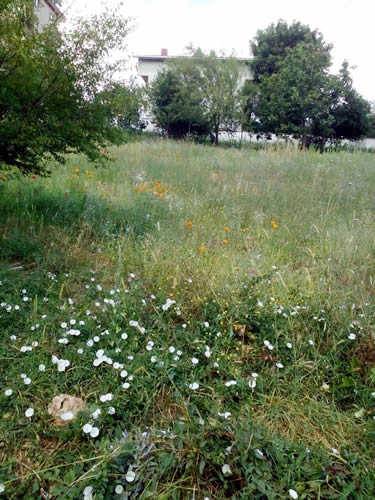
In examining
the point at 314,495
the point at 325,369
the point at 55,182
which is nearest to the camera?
the point at 314,495

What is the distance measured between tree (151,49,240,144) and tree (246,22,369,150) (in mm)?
1564

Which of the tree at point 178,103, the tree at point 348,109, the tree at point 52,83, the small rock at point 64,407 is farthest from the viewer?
the tree at point 178,103

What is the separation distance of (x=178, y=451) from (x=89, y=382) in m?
0.64

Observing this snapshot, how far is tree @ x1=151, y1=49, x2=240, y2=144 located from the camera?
19797 mm

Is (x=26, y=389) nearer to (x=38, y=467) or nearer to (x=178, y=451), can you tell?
(x=38, y=467)

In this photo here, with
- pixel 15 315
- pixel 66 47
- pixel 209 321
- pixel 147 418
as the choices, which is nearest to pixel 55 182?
pixel 66 47

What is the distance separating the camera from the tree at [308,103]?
1850 cm

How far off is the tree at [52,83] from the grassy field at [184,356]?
83 cm

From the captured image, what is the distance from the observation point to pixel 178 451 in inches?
52.2

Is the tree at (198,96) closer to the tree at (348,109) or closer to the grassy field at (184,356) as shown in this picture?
the tree at (348,109)

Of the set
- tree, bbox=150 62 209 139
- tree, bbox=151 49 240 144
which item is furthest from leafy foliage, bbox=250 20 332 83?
tree, bbox=150 62 209 139

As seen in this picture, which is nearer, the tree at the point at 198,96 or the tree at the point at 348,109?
the tree at the point at 348,109

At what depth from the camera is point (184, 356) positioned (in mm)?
1872

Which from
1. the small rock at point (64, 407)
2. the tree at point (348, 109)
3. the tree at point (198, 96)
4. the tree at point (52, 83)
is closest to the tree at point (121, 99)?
the tree at point (52, 83)
